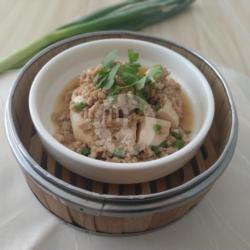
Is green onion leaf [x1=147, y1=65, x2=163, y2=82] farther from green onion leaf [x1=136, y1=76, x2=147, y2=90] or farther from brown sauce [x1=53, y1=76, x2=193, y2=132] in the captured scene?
brown sauce [x1=53, y1=76, x2=193, y2=132]

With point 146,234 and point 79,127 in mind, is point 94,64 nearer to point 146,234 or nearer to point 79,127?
point 79,127

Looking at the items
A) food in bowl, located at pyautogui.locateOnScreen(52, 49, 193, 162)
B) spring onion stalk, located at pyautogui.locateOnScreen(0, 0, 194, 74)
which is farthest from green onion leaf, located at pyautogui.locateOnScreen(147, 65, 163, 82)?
spring onion stalk, located at pyautogui.locateOnScreen(0, 0, 194, 74)

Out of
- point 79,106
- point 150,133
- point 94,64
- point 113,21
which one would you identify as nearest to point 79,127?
point 79,106

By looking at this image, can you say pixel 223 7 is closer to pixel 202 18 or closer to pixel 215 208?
pixel 202 18

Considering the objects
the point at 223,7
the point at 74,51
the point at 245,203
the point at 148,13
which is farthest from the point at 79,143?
the point at 223,7

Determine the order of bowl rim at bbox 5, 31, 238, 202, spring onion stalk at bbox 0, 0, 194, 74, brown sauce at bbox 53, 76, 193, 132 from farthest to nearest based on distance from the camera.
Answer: spring onion stalk at bbox 0, 0, 194, 74 < brown sauce at bbox 53, 76, 193, 132 < bowl rim at bbox 5, 31, 238, 202

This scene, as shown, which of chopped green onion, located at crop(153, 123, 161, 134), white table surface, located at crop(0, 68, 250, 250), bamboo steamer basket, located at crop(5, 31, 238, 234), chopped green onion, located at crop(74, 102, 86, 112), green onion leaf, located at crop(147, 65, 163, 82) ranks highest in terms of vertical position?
green onion leaf, located at crop(147, 65, 163, 82)

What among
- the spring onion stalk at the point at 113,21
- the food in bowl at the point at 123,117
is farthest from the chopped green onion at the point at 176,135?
the spring onion stalk at the point at 113,21
